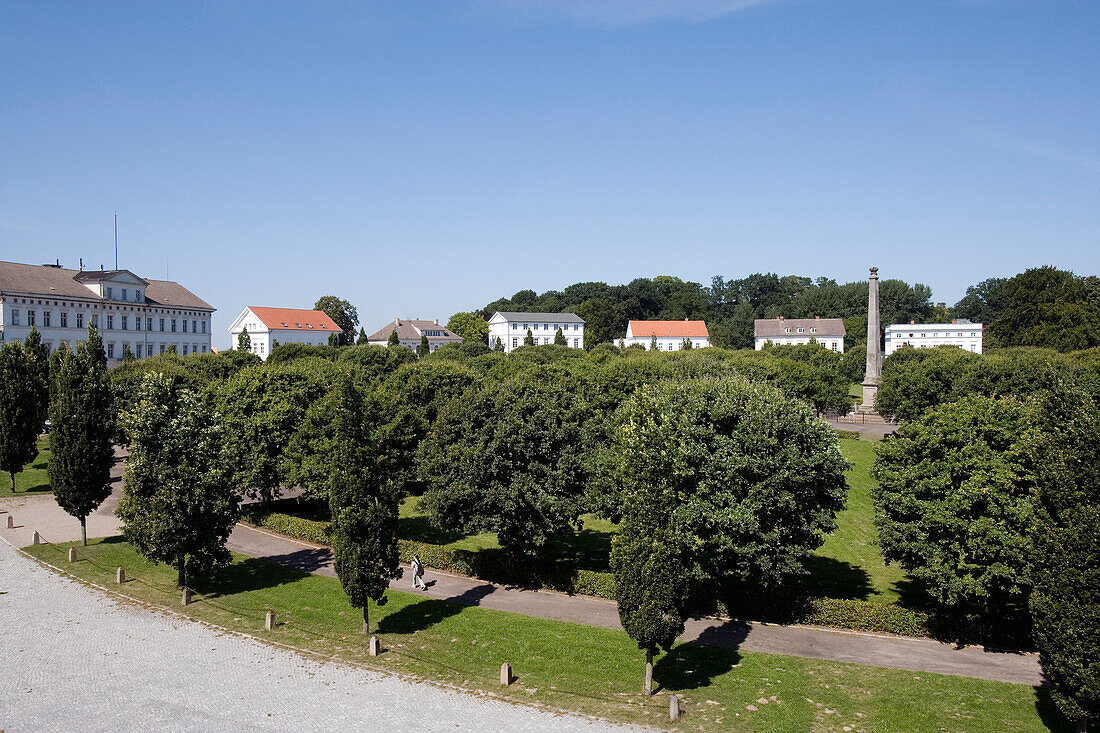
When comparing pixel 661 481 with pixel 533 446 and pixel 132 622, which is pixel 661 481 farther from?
pixel 132 622

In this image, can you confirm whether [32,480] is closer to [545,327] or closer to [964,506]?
[964,506]

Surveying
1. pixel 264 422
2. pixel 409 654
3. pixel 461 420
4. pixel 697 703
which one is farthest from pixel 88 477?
pixel 697 703

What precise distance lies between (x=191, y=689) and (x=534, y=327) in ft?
436

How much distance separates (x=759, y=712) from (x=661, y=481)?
6.29 meters

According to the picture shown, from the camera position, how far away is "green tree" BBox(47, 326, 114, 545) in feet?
109

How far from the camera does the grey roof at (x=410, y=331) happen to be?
151 meters

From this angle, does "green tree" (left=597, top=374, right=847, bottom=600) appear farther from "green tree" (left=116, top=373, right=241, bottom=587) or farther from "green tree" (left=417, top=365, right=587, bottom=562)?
"green tree" (left=116, top=373, right=241, bottom=587)

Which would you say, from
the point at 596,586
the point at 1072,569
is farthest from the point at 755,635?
the point at 1072,569

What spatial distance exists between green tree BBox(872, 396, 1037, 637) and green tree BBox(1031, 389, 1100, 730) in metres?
4.92

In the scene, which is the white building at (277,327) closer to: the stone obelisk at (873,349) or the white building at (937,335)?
the stone obelisk at (873,349)

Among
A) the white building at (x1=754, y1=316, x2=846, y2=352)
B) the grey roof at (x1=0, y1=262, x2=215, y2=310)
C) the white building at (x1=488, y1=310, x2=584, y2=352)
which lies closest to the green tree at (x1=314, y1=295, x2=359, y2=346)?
the white building at (x1=488, y1=310, x2=584, y2=352)

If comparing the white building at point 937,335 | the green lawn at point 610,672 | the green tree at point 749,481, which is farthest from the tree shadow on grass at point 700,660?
the white building at point 937,335

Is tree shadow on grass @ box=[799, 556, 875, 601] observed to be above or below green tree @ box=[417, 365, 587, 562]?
below

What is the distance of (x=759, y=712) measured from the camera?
18.8 metres
